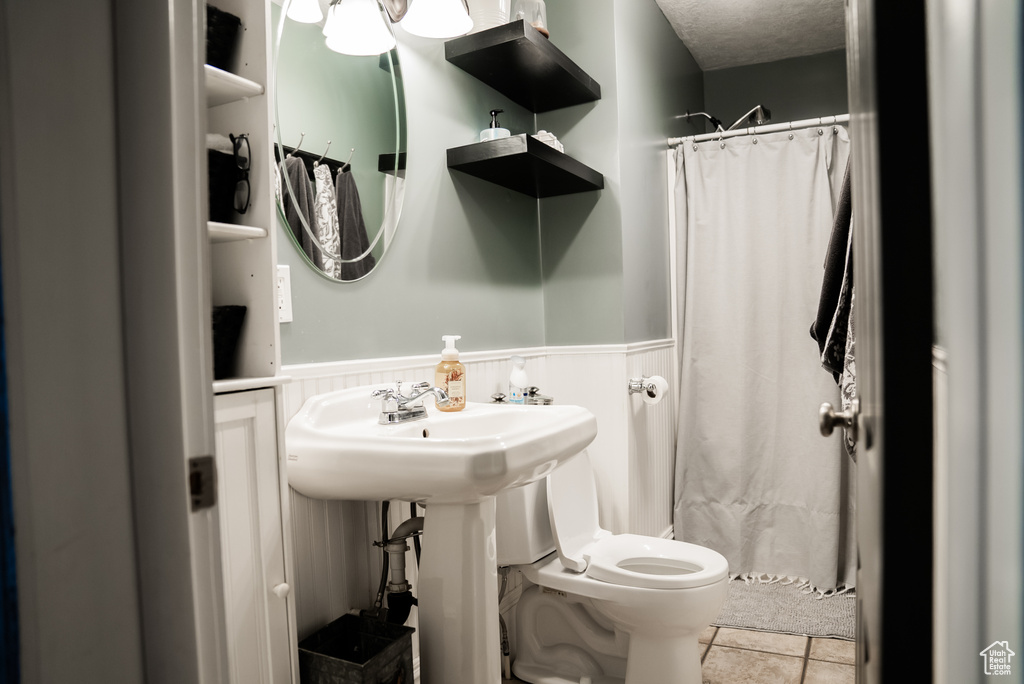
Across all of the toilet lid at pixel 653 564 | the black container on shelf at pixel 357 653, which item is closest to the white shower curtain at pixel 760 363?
the toilet lid at pixel 653 564

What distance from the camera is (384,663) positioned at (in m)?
1.20

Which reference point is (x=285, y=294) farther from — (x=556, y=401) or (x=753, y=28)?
(x=753, y=28)

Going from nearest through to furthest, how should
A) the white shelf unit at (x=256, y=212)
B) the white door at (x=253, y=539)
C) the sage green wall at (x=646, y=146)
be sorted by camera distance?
the white door at (x=253, y=539) → the white shelf unit at (x=256, y=212) → the sage green wall at (x=646, y=146)

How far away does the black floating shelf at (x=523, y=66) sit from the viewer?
1834mm

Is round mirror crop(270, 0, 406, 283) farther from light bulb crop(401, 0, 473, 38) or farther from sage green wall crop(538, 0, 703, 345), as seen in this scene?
sage green wall crop(538, 0, 703, 345)

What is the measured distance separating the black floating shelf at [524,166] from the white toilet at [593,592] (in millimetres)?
919

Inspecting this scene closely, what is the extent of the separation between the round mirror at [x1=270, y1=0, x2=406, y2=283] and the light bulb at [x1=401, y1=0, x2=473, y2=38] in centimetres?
10

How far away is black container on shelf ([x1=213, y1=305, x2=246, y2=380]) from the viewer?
3.54 ft

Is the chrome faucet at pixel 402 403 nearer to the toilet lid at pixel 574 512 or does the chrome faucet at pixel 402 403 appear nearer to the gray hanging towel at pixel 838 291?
the toilet lid at pixel 574 512

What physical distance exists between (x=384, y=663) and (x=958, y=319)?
1147 millimetres

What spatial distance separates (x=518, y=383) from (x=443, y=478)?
965mm

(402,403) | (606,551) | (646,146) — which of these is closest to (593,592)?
(606,551)

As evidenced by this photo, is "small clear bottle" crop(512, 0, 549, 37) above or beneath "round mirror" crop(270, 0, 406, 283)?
above

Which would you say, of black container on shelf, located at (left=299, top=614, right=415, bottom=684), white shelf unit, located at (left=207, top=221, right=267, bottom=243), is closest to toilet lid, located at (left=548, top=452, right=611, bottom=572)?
black container on shelf, located at (left=299, top=614, right=415, bottom=684)
